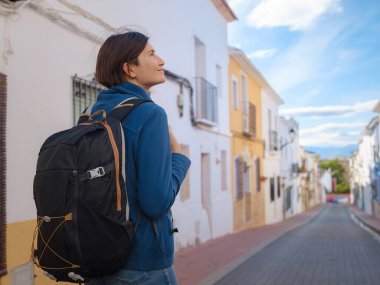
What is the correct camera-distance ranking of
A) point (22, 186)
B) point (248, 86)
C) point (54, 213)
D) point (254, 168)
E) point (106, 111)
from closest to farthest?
point (54, 213)
point (106, 111)
point (22, 186)
point (248, 86)
point (254, 168)

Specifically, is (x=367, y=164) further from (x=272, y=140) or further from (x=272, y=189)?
(x=272, y=189)

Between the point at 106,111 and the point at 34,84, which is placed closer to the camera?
the point at 106,111

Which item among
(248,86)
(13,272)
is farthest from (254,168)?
(13,272)

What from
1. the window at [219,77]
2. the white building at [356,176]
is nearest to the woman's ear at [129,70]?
the window at [219,77]

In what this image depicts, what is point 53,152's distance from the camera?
4.84 ft

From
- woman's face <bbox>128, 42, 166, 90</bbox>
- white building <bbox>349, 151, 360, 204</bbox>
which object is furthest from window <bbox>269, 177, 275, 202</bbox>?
white building <bbox>349, 151, 360, 204</bbox>

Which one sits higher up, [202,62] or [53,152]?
[202,62]

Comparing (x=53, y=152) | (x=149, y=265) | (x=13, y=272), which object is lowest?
(x=13, y=272)

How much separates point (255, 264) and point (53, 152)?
740 centimetres

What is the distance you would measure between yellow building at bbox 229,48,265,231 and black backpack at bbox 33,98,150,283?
565 inches

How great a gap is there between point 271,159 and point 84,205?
2462 cm

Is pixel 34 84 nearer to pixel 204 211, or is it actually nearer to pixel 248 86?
pixel 204 211

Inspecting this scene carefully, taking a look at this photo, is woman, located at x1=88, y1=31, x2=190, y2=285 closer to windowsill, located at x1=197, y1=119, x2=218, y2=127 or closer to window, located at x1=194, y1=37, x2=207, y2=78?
windowsill, located at x1=197, y1=119, x2=218, y2=127

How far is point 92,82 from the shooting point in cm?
654
